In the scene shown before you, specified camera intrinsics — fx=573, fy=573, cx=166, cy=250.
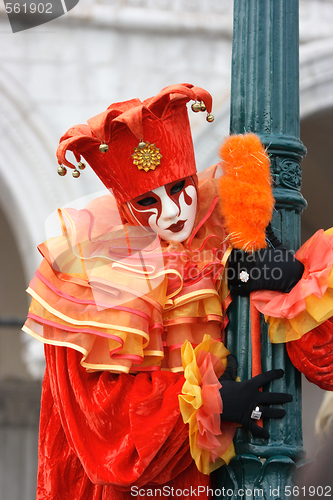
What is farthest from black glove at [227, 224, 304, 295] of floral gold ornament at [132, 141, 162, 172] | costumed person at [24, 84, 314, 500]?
floral gold ornament at [132, 141, 162, 172]

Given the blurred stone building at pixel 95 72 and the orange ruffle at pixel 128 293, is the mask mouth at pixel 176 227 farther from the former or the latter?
the blurred stone building at pixel 95 72

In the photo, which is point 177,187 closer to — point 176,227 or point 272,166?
point 176,227

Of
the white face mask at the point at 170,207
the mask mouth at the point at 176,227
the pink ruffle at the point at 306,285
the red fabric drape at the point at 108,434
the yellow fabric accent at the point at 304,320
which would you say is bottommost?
the red fabric drape at the point at 108,434

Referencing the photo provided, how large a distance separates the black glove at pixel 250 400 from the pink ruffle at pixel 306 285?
12 cm

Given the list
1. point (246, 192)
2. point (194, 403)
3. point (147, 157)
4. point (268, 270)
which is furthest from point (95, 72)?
point (194, 403)

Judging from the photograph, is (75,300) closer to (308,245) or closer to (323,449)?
(308,245)

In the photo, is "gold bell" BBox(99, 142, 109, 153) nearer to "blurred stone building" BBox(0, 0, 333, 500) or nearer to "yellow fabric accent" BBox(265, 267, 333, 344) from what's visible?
"yellow fabric accent" BBox(265, 267, 333, 344)

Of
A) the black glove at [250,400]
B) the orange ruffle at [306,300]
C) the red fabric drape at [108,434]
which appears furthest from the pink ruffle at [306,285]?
the red fabric drape at [108,434]

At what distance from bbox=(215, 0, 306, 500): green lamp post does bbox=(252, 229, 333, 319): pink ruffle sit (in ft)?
0.15

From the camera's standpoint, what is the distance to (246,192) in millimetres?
1146

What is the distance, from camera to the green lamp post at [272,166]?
1.07 meters

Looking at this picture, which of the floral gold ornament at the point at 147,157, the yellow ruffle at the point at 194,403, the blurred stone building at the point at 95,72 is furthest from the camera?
the blurred stone building at the point at 95,72

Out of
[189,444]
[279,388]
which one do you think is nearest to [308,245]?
[279,388]

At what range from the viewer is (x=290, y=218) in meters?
1.18
